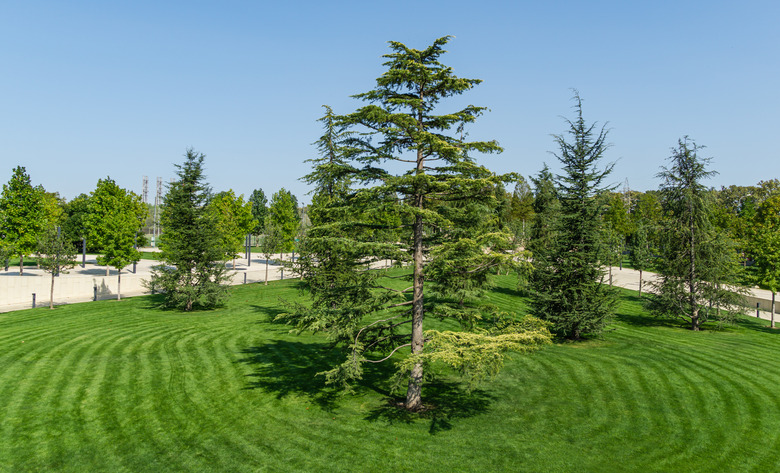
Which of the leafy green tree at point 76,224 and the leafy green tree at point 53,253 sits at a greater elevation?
the leafy green tree at point 76,224

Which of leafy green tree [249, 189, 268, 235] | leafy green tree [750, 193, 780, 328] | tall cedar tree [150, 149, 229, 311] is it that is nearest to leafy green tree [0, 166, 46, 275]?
tall cedar tree [150, 149, 229, 311]

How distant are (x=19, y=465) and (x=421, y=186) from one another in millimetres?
11265

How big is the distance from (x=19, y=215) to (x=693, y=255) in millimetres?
45306

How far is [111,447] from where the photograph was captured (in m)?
9.92

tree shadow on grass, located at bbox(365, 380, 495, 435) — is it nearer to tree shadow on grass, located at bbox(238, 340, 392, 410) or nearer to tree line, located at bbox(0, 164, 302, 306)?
tree shadow on grass, located at bbox(238, 340, 392, 410)

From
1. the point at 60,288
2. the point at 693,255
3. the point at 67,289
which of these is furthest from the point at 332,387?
the point at 67,289

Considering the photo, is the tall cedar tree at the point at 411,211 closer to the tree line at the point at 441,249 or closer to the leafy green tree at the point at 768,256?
the tree line at the point at 441,249

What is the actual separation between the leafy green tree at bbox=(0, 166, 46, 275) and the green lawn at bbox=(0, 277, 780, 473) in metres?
13.8

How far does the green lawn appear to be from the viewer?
9.56m

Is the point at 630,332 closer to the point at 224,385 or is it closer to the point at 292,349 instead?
the point at 292,349

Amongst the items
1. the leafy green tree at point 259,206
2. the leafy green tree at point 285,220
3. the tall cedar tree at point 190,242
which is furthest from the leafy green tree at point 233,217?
the leafy green tree at point 259,206

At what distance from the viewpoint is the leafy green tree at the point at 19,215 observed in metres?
30.1

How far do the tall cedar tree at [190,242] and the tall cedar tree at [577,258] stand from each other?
63.6ft

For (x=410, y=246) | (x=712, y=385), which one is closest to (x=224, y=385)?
(x=410, y=246)
